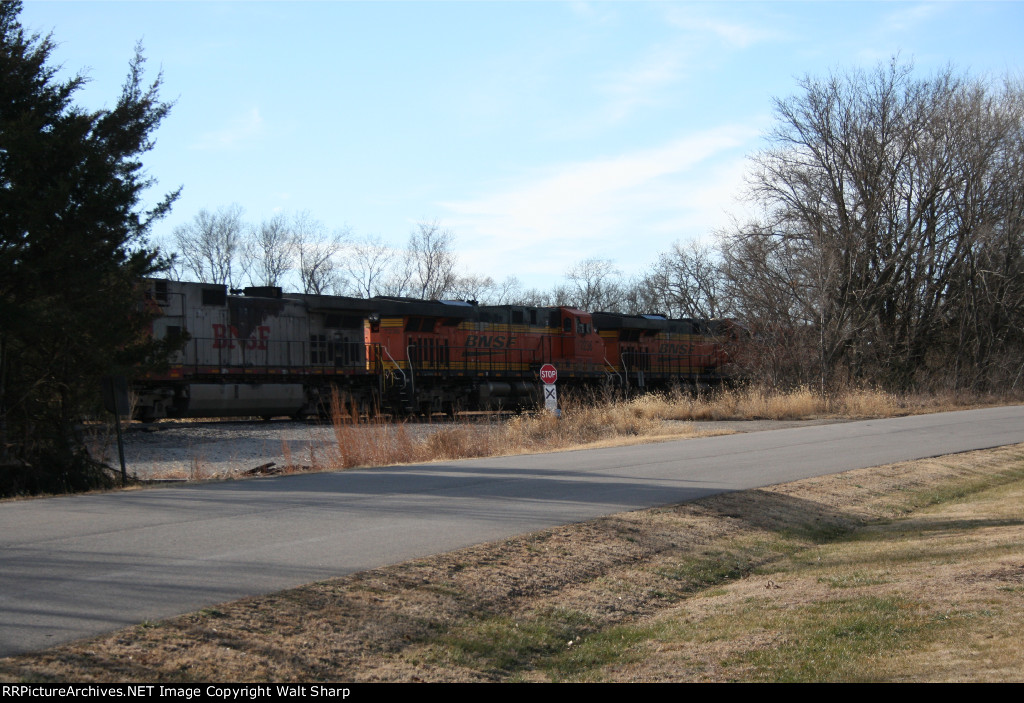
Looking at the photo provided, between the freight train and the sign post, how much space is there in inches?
214

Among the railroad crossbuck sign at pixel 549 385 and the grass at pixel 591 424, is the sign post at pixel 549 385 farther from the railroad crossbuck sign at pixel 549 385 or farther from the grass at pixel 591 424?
the grass at pixel 591 424

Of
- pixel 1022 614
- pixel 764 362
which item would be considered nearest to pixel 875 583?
pixel 1022 614

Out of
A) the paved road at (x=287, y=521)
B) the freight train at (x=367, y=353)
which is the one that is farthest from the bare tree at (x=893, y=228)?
the paved road at (x=287, y=521)

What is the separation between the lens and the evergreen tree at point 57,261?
13266 millimetres

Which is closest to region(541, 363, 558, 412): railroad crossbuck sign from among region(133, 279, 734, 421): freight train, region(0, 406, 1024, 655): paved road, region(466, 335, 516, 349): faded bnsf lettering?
region(133, 279, 734, 421): freight train

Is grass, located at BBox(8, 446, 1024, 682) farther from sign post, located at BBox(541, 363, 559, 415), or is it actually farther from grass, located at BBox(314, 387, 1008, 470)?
sign post, located at BBox(541, 363, 559, 415)

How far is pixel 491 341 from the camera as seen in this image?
34.7 m

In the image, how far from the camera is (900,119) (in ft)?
131

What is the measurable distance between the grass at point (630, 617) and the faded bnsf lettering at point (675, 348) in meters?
31.7

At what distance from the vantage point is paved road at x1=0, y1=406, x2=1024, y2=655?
591 centimetres

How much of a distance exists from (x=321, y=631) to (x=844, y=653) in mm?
3384

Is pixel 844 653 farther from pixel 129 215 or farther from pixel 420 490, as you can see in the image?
pixel 129 215

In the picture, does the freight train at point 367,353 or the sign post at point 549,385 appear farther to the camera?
the freight train at point 367,353
